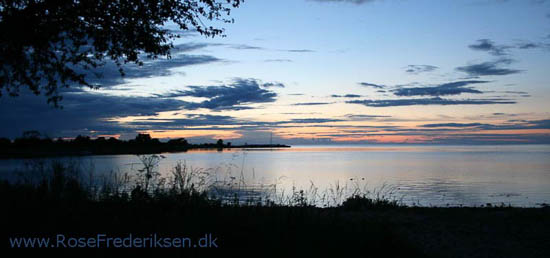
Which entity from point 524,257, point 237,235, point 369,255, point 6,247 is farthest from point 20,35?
point 524,257

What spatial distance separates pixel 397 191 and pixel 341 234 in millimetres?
21918

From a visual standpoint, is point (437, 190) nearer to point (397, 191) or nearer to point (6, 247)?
point (397, 191)

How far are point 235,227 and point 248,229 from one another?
242 mm

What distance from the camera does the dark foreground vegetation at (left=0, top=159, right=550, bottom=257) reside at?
654 cm

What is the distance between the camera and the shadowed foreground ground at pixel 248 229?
258 inches

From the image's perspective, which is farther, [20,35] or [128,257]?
[20,35]

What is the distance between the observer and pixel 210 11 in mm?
11117

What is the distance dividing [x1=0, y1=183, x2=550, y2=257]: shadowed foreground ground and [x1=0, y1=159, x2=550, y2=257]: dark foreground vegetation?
2 centimetres

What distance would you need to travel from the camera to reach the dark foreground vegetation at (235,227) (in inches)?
258

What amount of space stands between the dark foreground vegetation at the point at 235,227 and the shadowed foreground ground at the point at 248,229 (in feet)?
0.05

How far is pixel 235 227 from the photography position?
23.8 ft

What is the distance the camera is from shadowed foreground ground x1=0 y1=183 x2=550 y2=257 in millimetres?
6547

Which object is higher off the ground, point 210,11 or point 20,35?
point 210,11

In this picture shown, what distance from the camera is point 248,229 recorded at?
23.7 feet
